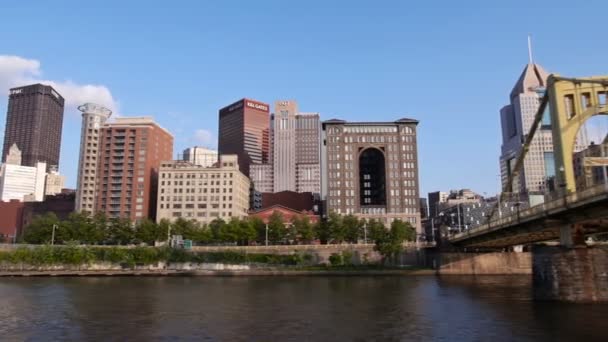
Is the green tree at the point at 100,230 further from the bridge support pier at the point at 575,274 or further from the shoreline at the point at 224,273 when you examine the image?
the bridge support pier at the point at 575,274

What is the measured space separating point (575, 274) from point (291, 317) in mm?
32067

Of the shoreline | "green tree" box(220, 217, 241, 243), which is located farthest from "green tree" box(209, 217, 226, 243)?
the shoreline

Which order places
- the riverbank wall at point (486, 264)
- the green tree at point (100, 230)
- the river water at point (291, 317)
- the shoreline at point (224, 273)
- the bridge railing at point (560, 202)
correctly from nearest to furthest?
the river water at point (291, 317) < the bridge railing at point (560, 202) < the shoreline at point (224, 273) < the riverbank wall at point (486, 264) < the green tree at point (100, 230)

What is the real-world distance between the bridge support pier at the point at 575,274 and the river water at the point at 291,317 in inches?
90.6

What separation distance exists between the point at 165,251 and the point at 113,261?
12.8 m

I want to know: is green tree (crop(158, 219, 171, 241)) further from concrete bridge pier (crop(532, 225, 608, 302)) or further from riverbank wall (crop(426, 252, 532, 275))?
concrete bridge pier (crop(532, 225, 608, 302))

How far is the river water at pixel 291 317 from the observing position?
37.8m

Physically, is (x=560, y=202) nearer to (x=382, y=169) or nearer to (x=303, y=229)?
(x=303, y=229)

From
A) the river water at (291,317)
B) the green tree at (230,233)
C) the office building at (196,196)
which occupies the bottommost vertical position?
the river water at (291,317)

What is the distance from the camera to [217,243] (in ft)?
521

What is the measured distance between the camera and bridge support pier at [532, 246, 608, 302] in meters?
52.3

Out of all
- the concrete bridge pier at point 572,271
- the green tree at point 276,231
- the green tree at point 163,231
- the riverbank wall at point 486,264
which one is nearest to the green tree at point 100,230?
the green tree at point 163,231

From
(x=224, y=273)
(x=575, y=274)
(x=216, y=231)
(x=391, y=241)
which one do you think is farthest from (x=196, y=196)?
(x=575, y=274)

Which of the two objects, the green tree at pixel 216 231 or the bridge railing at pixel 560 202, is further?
the green tree at pixel 216 231
